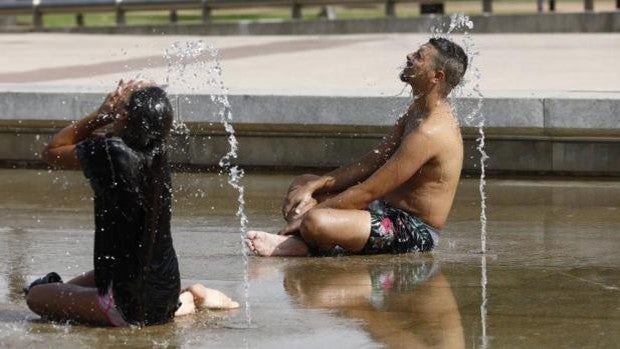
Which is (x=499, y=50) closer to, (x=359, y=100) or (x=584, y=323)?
(x=359, y=100)

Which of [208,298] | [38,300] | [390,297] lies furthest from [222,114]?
[38,300]

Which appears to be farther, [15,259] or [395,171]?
[15,259]

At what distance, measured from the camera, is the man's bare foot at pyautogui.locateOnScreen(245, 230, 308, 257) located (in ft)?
23.0

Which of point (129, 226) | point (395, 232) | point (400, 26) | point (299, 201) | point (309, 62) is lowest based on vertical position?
point (400, 26)

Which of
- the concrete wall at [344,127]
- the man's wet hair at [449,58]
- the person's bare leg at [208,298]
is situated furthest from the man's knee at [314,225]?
the concrete wall at [344,127]

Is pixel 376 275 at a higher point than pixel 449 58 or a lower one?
lower

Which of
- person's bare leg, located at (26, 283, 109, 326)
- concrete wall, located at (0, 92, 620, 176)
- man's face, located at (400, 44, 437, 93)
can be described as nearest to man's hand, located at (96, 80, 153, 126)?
person's bare leg, located at (26, 283, 109, 326)

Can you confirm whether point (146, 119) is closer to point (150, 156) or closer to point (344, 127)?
point (150, 156)

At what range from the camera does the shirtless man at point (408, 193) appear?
6875 mm

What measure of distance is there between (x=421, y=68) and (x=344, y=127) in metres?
2.74

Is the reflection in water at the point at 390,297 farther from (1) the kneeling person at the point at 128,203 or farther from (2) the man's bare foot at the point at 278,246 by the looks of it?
(1) the kneeling person at the point at 128,203

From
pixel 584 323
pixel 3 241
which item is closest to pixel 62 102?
pixel 3 241

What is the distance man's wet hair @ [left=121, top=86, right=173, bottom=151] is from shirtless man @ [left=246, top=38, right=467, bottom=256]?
1584 mm

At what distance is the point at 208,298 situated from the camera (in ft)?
19.3
